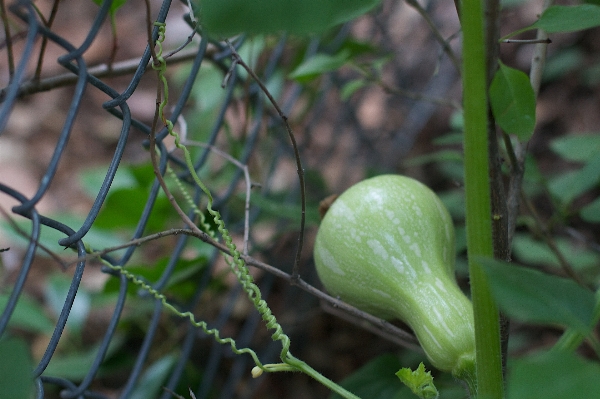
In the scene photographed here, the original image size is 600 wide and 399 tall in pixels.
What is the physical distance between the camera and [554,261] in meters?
1.35

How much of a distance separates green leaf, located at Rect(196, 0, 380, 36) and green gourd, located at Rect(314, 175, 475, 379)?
35 cm

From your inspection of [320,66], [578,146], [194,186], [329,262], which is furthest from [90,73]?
[578,146]

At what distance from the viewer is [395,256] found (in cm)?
66

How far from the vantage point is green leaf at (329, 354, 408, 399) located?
0.81 meters

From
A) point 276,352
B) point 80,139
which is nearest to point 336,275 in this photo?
point 276,352

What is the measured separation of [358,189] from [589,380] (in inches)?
17.1

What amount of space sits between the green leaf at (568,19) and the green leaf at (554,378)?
1.15ft

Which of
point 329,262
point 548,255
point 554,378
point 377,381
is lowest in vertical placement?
point 548,255

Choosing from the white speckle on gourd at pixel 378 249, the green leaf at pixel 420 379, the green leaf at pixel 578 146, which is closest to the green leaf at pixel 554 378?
the green leaf at pixel 420 379

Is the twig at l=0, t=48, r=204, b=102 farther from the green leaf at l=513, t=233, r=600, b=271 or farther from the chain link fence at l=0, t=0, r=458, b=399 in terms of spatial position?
the green leaf at l=513, t=233, r=600, b=271

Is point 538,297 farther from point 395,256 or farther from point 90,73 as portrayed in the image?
point 90,73

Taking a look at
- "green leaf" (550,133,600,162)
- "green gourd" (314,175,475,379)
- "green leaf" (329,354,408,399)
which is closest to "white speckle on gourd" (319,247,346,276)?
"green gourd" (314,175,475,379)

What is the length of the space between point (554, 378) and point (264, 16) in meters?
0.29

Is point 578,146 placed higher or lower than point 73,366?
lower
